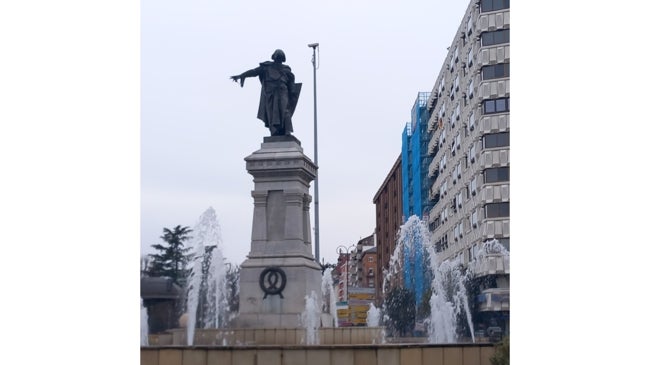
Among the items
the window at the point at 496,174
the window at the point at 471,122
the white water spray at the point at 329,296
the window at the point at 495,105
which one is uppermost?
the window at the point at 495,105

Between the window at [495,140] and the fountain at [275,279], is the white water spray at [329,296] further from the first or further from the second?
the window at [495,140]

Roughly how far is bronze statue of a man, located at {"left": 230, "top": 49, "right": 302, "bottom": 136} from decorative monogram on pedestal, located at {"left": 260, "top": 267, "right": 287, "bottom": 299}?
3568mm

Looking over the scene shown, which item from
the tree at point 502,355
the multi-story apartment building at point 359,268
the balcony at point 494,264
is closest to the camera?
the tree at point 502,355

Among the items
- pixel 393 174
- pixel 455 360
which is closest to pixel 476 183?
pixel 455 360

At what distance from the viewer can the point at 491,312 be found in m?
52.0

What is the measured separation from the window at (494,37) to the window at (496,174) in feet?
24.7

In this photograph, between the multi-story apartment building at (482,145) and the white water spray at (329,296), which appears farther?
the multi-story apartment building at (482,145)

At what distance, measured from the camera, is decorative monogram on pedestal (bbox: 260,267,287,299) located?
2069 centimetres

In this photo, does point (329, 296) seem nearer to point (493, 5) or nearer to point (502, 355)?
point (502, 355)

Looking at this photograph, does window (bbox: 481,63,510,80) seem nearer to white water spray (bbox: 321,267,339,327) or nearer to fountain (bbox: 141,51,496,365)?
white water spray (bbox: 321,267,339,327)

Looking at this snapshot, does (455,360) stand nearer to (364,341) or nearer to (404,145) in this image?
(364,341)

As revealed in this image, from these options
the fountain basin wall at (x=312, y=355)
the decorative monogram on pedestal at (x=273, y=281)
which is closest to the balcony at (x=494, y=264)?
the decorative monogram on pedestal at (x=273, y=281)

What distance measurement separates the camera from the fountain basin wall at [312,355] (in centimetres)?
1302

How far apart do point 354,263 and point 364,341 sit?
110943 millimetres
